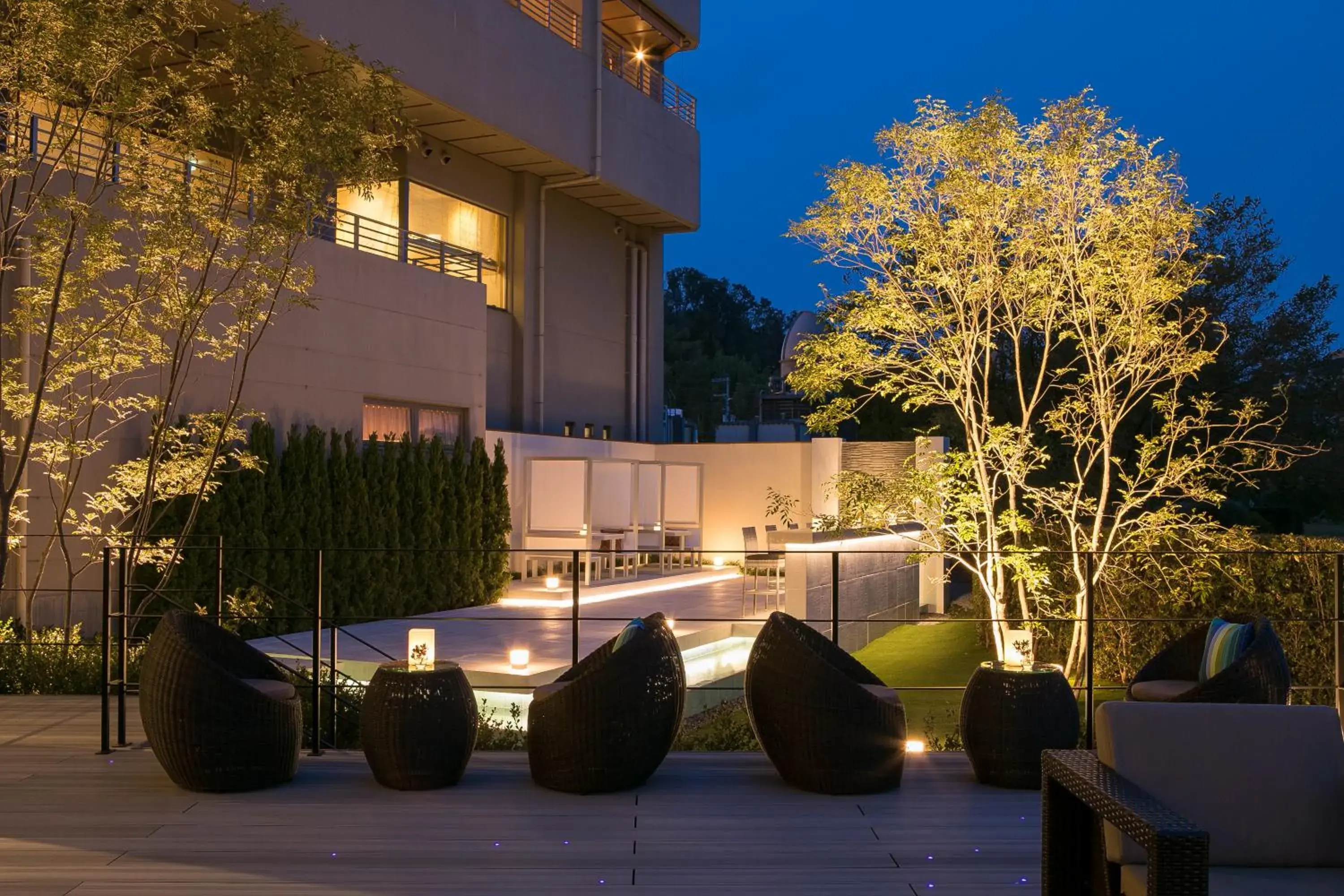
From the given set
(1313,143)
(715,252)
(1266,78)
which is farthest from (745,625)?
(715,252)

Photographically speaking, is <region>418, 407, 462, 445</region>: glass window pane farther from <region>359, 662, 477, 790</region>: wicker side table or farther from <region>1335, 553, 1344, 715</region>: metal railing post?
<region>1335, 553, 1344, 715</region>: metal railing post

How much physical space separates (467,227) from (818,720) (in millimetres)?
13002

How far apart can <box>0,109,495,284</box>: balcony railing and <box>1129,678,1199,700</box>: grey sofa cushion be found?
6.67 meters

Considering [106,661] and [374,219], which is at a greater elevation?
[374,219]

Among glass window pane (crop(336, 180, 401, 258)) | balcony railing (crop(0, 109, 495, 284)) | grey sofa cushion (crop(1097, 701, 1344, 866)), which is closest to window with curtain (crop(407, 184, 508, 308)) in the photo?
balcony railing (crop(0, 109, 495, 284))

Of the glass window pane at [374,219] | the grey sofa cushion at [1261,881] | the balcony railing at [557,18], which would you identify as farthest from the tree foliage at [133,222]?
the balcony railing at [557,18]

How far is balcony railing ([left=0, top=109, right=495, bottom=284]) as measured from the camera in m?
8.03

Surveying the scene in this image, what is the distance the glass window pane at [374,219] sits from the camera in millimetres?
14570

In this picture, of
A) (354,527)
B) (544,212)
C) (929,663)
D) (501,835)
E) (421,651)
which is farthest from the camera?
(544,212)

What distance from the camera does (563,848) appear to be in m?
4.50

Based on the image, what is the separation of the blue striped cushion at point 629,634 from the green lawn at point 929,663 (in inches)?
153

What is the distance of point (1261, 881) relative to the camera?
300 cm

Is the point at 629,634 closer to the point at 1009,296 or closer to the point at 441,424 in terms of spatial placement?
the point at 1009,296

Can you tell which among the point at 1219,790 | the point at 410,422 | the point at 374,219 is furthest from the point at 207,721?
the point at 374,219
